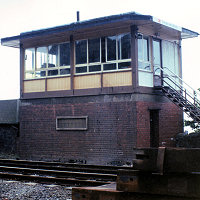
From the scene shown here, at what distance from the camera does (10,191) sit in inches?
340

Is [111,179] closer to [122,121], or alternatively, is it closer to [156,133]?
[122,121]

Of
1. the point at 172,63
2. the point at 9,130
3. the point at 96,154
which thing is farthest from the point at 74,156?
the point at 172,63

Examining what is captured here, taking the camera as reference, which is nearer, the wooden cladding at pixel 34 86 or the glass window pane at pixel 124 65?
the glass window pane at pixel 124 65

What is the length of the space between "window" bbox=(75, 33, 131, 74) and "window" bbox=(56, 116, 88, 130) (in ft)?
6.91

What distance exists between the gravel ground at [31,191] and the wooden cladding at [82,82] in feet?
23.3

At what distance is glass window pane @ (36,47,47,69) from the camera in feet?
59.8

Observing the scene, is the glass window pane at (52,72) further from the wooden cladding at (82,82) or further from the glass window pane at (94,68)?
the glass window pane at (94,68)

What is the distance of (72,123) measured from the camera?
55.5 feet

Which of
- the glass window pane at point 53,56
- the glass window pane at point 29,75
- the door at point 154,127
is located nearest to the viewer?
the door at point 154,127

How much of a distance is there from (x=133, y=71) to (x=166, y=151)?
38.5 ft

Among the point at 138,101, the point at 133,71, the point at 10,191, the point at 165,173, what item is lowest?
the point at 10,191

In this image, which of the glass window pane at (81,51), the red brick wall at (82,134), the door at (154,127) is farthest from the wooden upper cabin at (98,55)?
the door at (154,127)

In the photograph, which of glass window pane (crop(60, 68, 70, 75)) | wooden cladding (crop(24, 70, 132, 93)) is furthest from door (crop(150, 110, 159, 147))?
glass window pane (crop(60, 68, 70, 75))

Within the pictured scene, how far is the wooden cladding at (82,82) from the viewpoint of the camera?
15555 mm
